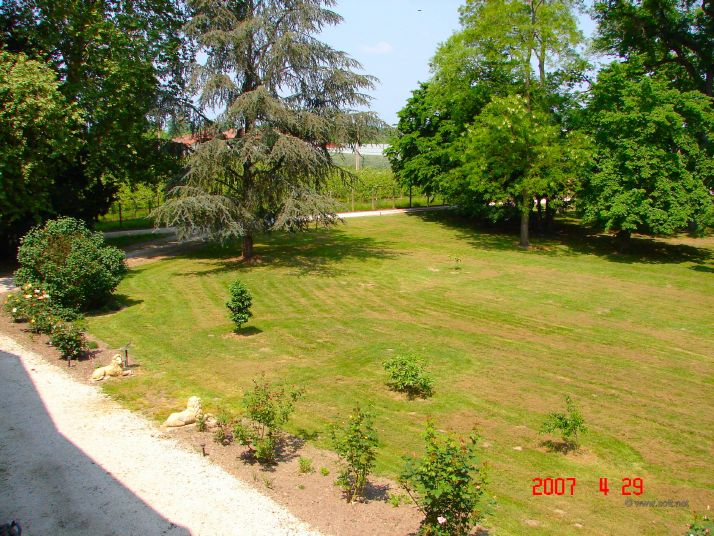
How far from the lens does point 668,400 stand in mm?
10578

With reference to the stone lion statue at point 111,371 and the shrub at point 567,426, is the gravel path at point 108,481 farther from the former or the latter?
the shrub at point 567,426

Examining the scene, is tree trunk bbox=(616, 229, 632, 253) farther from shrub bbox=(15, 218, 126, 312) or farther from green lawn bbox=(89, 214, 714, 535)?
shrub bbox=(15, 218, 126, 312)

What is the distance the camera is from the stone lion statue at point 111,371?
10.7m

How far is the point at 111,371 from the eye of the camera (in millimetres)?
10781

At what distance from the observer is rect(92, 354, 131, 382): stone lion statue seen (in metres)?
10.7

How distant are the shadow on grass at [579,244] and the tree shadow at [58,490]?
23247mm

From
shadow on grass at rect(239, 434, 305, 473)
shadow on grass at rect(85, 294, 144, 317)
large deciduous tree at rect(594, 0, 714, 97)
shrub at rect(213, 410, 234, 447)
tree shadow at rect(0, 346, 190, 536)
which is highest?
large deciduous tree at rect(594, 0, 714, 97)

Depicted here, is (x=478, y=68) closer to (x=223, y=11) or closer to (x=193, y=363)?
(x=223, y=11)

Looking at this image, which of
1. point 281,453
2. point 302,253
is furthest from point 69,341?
point 302,253

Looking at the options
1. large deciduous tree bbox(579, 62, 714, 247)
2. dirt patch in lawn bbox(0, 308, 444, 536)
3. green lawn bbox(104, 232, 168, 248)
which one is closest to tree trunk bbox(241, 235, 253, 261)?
green lawn bbox(104, 232, 168, 248)

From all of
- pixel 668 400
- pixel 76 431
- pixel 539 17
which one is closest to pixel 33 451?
pixel 76 431

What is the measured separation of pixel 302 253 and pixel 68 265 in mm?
12230

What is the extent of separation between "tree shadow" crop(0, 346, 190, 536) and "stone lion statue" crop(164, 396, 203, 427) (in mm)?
866

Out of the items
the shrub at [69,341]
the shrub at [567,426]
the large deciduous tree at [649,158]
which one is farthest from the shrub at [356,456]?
the large deciduous tree at [649,158]
